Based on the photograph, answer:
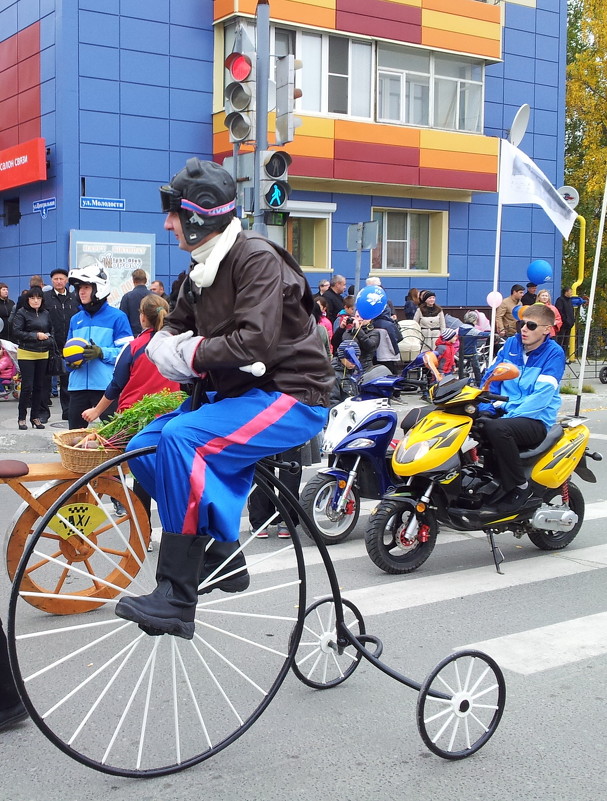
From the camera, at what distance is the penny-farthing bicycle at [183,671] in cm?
353

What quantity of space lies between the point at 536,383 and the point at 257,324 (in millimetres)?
3970

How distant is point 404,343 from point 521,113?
5069 mm

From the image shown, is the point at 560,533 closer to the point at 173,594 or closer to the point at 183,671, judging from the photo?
the point at 183,671

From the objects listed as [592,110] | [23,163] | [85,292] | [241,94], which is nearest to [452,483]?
[85,292]

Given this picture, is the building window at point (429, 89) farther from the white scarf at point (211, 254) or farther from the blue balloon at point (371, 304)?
the white scarf at point (211, 254)

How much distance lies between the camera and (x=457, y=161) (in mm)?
22953

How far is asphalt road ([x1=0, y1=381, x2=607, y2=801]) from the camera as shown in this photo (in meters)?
3.52

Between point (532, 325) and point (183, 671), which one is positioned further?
point (532, 325)

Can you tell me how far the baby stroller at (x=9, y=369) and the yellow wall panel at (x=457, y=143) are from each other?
11.2 m

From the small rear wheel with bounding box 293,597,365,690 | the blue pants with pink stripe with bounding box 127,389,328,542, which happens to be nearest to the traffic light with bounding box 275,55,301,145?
the small rear wheel with bounding box 293,597,365,690

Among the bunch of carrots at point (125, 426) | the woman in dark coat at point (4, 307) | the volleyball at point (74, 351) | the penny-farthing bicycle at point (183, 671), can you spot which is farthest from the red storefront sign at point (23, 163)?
the bunch of carrots at point (125, 426)

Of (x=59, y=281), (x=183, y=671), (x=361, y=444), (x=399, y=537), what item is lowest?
(x=183, y=671)

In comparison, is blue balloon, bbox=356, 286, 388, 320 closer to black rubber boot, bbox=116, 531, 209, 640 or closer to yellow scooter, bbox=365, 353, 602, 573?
yellow scooter, bbox=365, 353, 602, 573

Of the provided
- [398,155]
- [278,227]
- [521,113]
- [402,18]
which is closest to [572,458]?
[278,227]
